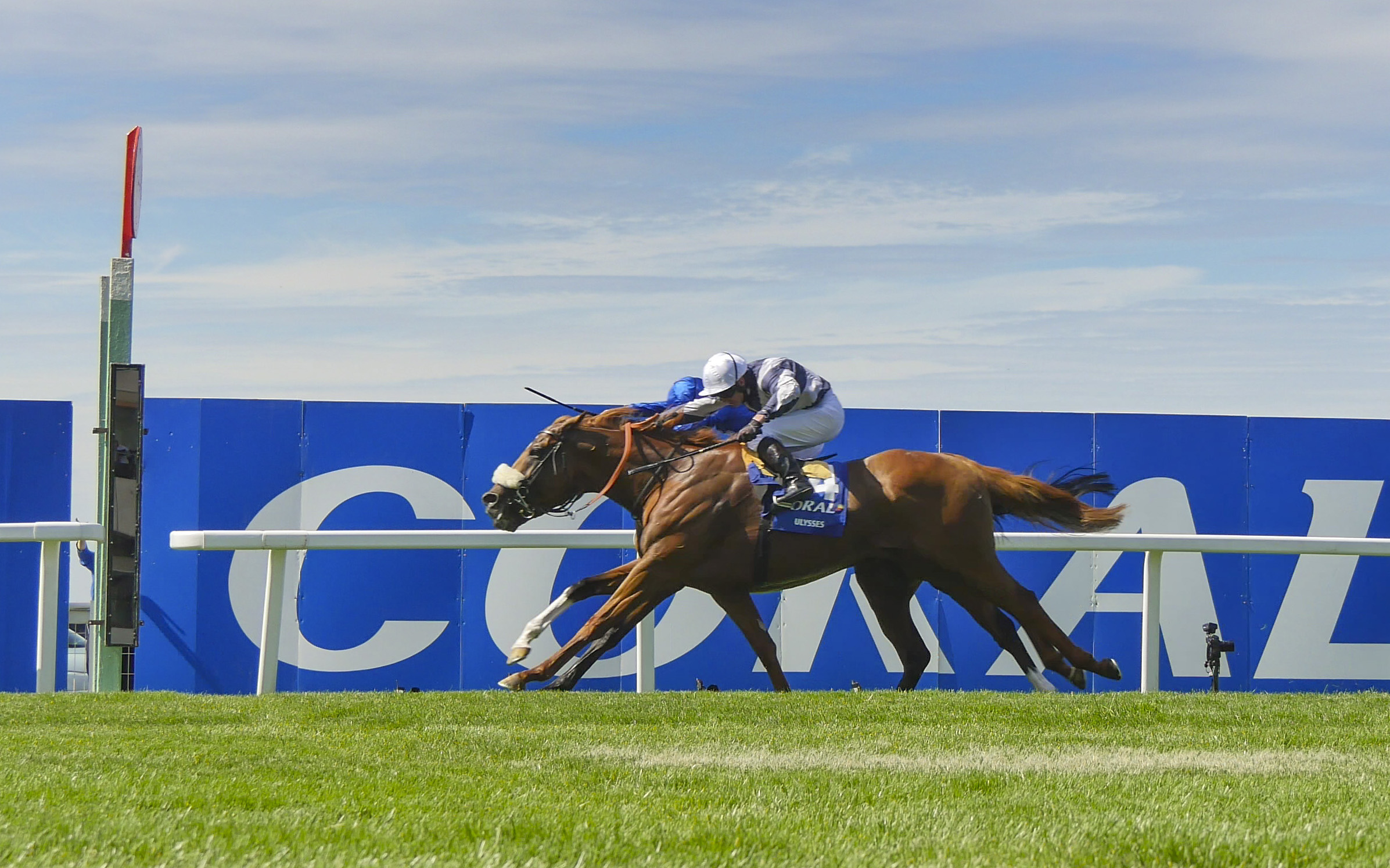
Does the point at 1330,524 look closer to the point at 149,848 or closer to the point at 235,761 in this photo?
the point at 235,761

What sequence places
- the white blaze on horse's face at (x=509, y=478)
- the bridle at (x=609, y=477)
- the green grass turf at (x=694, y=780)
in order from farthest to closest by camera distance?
1. the white blaze on horse's face at (x=509, y=478)
2. the bridle at (x=609, y=477)
3. the green grass turf at (x=694, y=780)

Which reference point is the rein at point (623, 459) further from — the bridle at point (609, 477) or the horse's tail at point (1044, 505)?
the horse's tail at point (1044, 505)

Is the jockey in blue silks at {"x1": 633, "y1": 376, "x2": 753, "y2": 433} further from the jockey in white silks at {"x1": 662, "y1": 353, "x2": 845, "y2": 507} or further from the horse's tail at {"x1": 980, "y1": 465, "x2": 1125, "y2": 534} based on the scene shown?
the horse's tail at {"x1": 980, "y1": 465, "x2": 1125, "y2": 534}

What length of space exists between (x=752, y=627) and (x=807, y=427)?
3.78 feet

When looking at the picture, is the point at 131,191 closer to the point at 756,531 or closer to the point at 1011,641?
the point at 756,531

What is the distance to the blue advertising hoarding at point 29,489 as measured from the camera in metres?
11.0

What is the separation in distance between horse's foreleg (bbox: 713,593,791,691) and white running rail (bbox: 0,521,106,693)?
3.55 m

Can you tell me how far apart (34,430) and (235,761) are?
255 inches

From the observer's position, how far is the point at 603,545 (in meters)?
9.53

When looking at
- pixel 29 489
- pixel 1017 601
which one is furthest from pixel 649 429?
pixel 29 489

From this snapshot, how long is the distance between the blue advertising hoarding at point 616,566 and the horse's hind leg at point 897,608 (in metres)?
1.80

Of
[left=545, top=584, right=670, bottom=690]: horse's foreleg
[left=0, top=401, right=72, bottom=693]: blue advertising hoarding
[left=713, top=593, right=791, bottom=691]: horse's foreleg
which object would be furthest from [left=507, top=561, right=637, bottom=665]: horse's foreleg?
[left=0, top=401, right=72, bottom=693]: blue advertising hoarding

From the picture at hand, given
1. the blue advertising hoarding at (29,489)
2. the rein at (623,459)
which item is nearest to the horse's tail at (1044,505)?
the rein at (623,459)

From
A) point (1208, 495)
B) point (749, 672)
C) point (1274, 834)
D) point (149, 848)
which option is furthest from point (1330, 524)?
point (149, 848)
